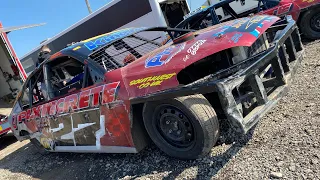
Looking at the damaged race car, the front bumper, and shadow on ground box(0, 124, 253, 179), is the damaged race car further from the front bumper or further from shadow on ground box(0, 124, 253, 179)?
shadow on ground box(0, 124, 253, 179)

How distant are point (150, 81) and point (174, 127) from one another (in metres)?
0.52

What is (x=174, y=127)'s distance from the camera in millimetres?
2852

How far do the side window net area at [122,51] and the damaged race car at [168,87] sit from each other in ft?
0.04

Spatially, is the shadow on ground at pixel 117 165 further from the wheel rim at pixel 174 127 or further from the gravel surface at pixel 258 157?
the wheel rim at pixel 174 127

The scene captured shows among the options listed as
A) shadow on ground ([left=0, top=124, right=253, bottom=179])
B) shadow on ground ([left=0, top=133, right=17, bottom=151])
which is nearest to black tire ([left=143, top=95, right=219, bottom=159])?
shadow on ground ([left=0, top=124, right=253, bottom=179])

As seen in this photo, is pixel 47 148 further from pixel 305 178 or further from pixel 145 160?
pixel 305 178

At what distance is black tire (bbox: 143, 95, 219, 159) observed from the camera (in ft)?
8.55

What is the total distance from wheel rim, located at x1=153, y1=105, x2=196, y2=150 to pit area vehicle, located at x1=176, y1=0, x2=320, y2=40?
3.83m

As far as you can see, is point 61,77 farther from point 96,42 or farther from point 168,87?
point 168,87

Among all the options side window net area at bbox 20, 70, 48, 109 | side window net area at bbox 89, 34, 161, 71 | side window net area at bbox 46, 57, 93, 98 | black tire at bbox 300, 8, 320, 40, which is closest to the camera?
side window net area at bbox 89, 34, 161, 71

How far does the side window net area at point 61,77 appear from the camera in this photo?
4.11m

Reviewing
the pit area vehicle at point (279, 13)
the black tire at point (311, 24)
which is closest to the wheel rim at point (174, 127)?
the pit area vehicle at point (279, 13)

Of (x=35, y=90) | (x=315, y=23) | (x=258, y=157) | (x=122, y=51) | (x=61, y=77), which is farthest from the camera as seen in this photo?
(x=315, y=23)

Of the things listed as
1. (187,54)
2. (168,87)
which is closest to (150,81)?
(168,87)
